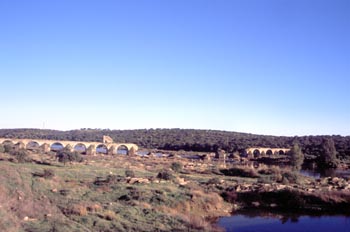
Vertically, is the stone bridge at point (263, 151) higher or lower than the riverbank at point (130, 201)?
higher

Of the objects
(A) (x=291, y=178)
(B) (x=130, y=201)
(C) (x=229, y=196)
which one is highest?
(A) (x=291, y=178)

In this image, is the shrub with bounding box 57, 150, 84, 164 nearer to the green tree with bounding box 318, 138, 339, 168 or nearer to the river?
the river

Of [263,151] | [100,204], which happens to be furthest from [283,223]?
[263,151]

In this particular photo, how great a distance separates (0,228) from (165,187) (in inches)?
819

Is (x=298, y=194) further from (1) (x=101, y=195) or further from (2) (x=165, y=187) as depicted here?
(1) (x=101, y=195)

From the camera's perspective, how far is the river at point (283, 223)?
95.1 ft

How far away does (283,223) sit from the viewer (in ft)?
102

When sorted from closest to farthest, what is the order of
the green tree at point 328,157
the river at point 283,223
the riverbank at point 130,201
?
the riverbank at point 130,201, the river at point 283,223, the green tree at point 328,157

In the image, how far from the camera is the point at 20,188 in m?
27.5

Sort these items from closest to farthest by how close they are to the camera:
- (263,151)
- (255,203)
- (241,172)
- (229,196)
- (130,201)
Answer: (130,201) < (255,203) < (229,196) < (241,172) < (263,151)

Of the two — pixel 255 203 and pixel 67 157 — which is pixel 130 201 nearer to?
pixel 255 203

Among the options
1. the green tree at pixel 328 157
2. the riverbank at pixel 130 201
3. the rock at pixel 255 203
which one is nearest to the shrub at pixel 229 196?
the riverbank at pixel 130 201

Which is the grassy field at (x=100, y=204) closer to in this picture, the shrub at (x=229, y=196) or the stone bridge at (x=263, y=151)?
the shrub at (x=229, y=196)

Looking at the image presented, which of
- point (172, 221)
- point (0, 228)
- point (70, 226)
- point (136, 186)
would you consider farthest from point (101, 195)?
point (0, 228)
